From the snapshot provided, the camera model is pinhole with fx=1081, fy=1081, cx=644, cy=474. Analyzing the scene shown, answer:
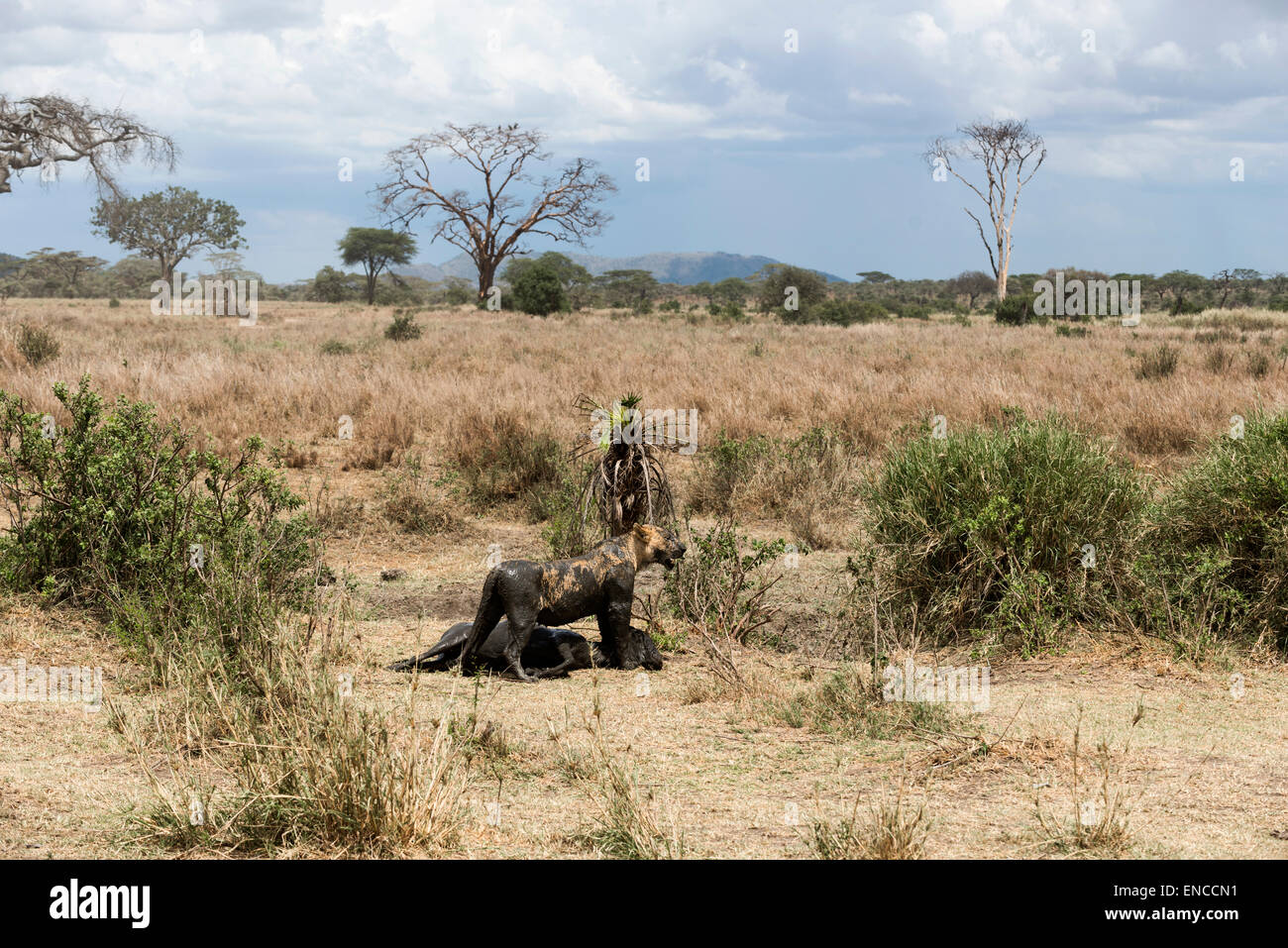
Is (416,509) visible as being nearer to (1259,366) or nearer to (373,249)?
(1259,366)

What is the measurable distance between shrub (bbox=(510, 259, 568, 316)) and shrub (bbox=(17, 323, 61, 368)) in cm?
2333

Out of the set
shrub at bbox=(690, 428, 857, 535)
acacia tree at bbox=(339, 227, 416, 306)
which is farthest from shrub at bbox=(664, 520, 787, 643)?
acacia tree at bbox=(339, 227, 416, 306)

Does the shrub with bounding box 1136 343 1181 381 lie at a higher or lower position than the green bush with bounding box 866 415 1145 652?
higher

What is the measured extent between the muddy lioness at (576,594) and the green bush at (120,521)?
126cm

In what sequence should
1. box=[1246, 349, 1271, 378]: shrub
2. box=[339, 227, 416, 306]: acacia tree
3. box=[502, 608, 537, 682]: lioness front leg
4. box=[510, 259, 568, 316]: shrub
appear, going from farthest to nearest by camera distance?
box=[339, 227, 416, 306]: acacia tree → box=[510, 259, 568, 316]: shrub → box=[1246, 349, 1271, 378]: shrub → box=[502, 608, 537, 682]: lioness front leg

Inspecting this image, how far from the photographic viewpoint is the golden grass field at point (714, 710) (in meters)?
3.52

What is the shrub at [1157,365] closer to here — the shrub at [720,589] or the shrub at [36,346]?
the shrub at [720,589]

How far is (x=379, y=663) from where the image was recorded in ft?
18.9

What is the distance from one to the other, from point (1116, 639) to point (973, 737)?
81.5 inches

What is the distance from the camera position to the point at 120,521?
20.5ft

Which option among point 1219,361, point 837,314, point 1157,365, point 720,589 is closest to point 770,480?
point 720,589

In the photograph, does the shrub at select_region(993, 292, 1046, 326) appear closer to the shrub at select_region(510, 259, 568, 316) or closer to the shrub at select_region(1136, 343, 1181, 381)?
the shrub at select_region(510, 259, 568, 316)

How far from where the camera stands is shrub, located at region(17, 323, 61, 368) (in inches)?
622
